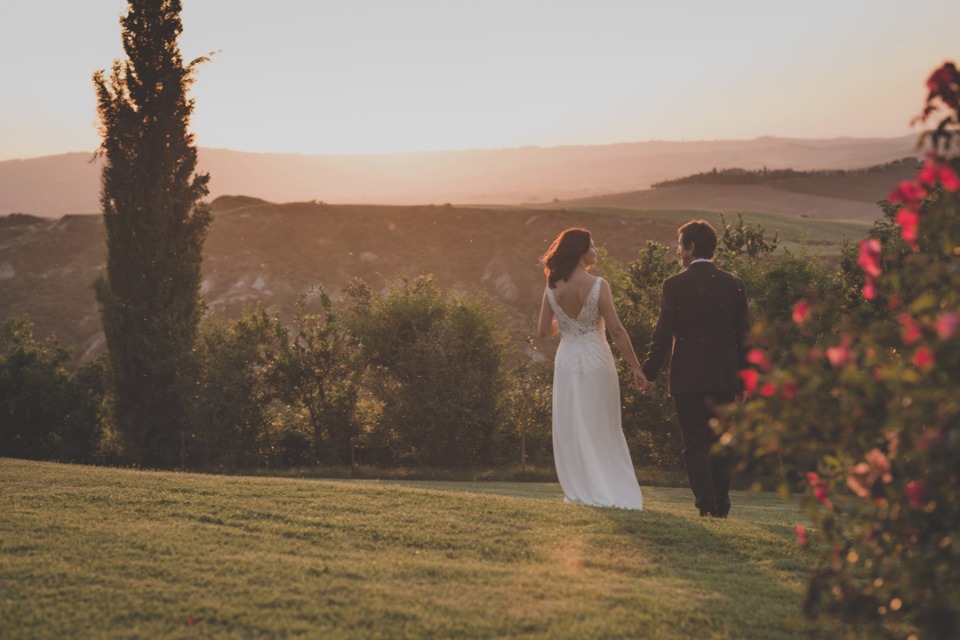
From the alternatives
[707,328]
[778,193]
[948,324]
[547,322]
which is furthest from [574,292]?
[778,193]

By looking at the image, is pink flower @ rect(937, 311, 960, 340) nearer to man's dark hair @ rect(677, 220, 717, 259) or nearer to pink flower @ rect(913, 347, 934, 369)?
pink flower @ rect(913, 347, 934, 369)

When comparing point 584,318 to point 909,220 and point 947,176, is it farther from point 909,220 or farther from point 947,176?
point 947,176

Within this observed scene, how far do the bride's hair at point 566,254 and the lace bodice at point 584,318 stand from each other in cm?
22

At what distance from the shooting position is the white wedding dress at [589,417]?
970cm

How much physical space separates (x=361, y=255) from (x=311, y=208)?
12.2m

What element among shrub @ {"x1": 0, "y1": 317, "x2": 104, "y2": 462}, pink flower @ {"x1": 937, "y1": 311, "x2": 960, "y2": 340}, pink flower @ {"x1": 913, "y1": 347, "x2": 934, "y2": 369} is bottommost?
shrub @ {"x1": 0, "y1": 317, "x2": 104, "y2": 462}

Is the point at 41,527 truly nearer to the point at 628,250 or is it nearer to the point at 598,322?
the point at 598,322

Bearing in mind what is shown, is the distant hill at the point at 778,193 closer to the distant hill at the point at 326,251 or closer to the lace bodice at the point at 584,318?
the distant hill at the point at 326,251

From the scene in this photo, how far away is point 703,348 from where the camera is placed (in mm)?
8922

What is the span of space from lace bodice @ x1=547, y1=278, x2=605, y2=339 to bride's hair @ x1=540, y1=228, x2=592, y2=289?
0.73 ft

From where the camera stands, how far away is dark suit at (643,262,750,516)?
29.1 ft

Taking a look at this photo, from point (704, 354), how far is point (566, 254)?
5.98 ft

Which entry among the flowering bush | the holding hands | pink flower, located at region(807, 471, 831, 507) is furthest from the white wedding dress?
the flowering bush

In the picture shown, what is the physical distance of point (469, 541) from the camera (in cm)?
717
